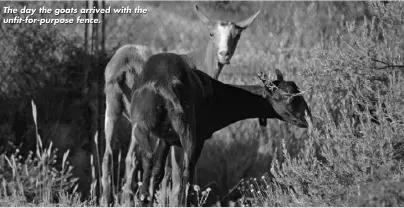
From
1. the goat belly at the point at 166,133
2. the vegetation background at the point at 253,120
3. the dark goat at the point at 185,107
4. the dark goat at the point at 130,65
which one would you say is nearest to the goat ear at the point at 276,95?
the dark goat at the point at 185,107

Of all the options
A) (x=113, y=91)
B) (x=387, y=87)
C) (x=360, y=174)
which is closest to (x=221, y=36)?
(x=113, y=91)

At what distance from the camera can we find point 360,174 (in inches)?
188

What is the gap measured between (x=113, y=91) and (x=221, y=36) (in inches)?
58.5

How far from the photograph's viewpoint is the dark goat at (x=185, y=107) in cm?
496

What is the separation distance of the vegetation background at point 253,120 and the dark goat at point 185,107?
45cm

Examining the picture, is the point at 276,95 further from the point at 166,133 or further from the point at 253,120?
the point at 253,120

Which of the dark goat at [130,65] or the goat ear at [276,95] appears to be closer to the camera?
the goat ear at [276,95]

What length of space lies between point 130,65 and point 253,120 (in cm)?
232

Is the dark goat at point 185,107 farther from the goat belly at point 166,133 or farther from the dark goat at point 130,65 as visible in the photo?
the dark goat at point 130,65

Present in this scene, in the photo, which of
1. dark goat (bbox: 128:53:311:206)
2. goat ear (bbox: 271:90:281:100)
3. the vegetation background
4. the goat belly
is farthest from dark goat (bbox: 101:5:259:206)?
the goat belly

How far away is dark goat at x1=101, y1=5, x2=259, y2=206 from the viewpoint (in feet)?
21.9

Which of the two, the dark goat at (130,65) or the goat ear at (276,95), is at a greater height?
the dark goat at (130,65)

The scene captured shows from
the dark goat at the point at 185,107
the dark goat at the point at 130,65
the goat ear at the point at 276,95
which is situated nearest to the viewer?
the dark goat at the point at 185,107

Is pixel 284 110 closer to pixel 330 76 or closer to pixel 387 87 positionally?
pixel 330 76
